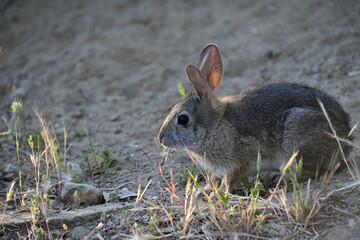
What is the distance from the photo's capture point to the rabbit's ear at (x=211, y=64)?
17.4 ft

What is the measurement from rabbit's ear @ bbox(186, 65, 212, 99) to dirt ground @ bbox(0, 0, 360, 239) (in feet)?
3.06

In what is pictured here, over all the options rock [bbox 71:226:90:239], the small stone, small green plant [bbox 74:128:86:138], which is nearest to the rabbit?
the small stone

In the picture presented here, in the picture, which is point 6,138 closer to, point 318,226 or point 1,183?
point 1,183

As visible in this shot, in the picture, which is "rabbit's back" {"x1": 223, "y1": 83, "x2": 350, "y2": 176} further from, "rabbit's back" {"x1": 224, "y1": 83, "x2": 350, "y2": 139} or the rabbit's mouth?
the rabbit's mouth

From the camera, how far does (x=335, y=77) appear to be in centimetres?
721

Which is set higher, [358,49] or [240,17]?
[240,17]

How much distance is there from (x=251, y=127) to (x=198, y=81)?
2.41 ft

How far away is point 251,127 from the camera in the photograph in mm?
5125

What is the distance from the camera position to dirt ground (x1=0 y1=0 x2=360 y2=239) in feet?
23.4

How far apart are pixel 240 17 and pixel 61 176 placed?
19.1 feet

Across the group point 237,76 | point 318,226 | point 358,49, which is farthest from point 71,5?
point 318,226

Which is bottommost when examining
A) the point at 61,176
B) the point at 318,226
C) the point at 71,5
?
the point at 318,226

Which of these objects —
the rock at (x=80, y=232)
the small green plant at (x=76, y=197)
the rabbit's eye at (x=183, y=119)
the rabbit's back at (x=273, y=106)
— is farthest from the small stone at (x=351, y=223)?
the small green plant at (x=76, y=197)

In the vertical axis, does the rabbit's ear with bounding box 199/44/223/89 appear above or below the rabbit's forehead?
above
